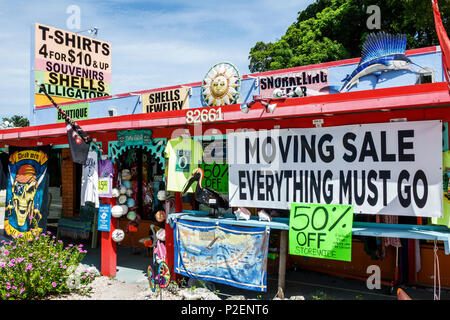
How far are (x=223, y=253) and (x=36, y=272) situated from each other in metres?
3.04

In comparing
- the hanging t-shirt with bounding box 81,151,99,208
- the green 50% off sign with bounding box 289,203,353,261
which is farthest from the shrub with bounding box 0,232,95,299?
the green 50% off sign with bounding box 289,203,353,261

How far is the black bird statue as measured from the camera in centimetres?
679

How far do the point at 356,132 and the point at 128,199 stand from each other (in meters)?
5.01

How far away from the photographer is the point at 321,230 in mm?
5555

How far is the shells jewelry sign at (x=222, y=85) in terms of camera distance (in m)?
10.5

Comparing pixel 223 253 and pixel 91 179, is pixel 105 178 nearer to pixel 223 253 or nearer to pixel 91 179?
pixel 91 179

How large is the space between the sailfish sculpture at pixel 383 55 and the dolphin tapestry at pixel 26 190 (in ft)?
24.2

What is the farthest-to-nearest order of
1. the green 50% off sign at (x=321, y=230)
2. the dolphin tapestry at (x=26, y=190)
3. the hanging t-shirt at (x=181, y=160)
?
the dolphin tapestry at (x=26, y=190) < the hanging t-shirt at (x=181, y=160) < the green 50% off sign at (x=321, y=230)

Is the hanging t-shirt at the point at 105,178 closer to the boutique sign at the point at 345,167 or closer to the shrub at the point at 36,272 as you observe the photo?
the shrub at the point at 36,272

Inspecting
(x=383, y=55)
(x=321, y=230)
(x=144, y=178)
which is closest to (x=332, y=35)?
(x=383, y=55)

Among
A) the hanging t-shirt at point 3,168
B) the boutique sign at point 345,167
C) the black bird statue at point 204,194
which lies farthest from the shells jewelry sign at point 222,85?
the hanging t-shirt at point 3,168
